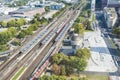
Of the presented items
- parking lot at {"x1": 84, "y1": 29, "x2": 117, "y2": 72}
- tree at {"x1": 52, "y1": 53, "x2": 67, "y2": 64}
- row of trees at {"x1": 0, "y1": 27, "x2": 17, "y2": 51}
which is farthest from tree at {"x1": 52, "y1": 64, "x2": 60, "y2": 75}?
row of trees at {"x1": 0, "y1": 27, "x2": 17, "y2": 51}

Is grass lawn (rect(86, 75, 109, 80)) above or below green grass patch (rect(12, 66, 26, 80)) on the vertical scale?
below

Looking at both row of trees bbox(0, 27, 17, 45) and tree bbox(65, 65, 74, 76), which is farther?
row of trees bbox(0, 27, 17, 45)

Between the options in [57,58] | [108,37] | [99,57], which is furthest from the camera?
[108,37]

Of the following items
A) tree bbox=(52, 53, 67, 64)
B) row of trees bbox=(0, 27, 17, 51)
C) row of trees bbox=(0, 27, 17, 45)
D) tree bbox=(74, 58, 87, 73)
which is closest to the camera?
tree bbox=(74, 58, 87, 73)

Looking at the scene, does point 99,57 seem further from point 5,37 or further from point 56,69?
point 5,37

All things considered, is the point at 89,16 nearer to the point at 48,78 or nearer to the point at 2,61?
the point at 2,61

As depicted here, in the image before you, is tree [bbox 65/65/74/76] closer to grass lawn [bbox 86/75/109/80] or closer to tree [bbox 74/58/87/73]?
tree [bbox 74/58/87/73]

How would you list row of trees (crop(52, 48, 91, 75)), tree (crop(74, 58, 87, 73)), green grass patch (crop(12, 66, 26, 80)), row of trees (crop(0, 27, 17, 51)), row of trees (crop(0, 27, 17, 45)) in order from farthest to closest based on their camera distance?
row of trees (crop(0, 27, 17, 45)), row of trees (crop(0, 27, 17, 51)), tree (crop(74, 58, 87, 73)), green grass patch (crop(12, 66, 26, 80)), row of trees (crop(52, 48, 91, 75))

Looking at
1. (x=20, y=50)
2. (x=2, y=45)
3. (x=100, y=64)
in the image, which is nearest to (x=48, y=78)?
(x=100, y=64)

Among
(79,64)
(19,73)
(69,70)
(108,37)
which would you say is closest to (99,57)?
(79,64)

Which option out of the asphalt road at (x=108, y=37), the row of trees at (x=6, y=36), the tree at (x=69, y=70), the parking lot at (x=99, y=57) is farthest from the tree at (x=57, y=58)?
the row of trees at (x=6, y=36)

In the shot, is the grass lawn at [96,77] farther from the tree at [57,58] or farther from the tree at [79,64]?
the tree at [57,58]
